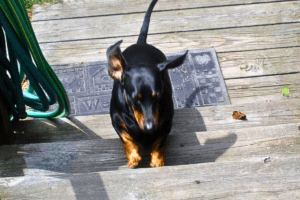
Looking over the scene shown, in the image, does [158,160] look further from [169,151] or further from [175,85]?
[175,85]

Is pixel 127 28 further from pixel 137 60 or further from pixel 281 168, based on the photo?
pixel 281 168

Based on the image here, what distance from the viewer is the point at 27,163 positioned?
1.70 m

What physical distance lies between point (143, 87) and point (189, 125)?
79 cm

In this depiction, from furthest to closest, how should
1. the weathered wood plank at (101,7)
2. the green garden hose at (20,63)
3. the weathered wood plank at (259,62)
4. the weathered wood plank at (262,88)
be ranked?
the weathered wood plank at (101,7)
the weathered wood plank at (259,62)
the weathered wood plank at (262,88)
the green garden hose at (20,63)

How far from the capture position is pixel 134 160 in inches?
73.1

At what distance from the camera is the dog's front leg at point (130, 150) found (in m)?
1.84

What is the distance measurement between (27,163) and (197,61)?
185 cm

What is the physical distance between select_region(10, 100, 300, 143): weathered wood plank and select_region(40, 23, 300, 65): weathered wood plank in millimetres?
722

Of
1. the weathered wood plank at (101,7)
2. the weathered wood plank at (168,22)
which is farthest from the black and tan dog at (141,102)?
the weathered wood plank at (101,7)

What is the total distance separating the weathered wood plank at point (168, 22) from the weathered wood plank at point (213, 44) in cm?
8

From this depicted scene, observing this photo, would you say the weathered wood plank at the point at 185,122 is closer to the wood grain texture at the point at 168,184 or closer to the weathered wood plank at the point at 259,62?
the weathered wood plank at the point at 259,62

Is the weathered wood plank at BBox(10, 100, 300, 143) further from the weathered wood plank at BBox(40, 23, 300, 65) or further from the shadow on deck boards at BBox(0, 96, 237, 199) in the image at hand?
the weathered wood plank at BBox(40, 23, 300, 65)

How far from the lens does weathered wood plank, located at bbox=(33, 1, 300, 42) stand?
3266mm

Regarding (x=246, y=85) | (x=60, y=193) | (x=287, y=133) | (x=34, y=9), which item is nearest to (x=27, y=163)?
(x=60, y=193)
